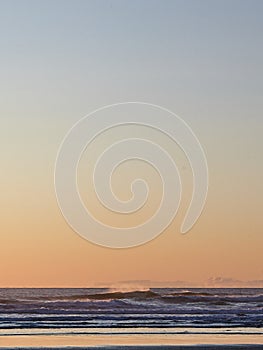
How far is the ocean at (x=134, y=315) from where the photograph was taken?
83.3 feet

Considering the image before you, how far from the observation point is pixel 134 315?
37.6 m

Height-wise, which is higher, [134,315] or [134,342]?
[134,315]

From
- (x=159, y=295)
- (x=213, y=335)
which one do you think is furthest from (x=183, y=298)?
(x=213, y=335)

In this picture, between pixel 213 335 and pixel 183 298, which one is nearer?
pixel 213 335

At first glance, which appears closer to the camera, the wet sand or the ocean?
the wet sand

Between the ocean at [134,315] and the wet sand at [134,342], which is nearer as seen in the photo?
the wet sand at [134,342]

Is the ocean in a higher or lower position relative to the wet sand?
higher

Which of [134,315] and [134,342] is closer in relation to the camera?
[134,342]

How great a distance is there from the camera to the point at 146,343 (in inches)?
828

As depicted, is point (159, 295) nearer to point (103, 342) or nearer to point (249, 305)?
point (249, 305)

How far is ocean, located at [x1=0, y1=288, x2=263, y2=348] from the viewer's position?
1000 inches

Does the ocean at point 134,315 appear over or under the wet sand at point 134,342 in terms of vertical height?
over

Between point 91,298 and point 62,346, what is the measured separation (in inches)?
1162

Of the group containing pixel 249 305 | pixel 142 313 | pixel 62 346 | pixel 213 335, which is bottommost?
pixel 62 346
